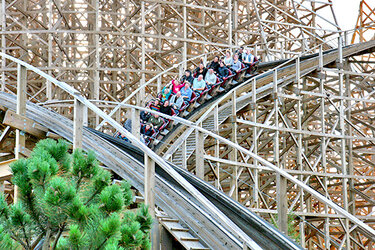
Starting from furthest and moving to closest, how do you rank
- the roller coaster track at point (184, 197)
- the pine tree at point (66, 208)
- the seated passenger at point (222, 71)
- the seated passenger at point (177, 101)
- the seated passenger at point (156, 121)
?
1. the seated passenger at point (222, 71)
2. the seated passenger at point (177, 101)
3. the seated passenger at point (156, 121)
4. the roller coaster track at point (184, 197)
5. the pine tree at point (66, 208)

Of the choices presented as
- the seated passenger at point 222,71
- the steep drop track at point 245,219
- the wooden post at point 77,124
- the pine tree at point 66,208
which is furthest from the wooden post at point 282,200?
the seated passenger at point 222,71

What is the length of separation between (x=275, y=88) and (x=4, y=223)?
10557 millimetres

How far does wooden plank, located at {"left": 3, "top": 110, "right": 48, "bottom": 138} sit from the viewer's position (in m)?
8.80

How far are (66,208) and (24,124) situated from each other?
3755 mm

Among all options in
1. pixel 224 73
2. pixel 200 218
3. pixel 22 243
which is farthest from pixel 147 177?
pixel 224 73

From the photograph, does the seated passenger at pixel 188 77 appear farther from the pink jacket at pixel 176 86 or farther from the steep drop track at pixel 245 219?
the steep drop track at pixel 245 219

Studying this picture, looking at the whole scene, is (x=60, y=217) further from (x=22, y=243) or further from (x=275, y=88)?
(x=275, y=88)

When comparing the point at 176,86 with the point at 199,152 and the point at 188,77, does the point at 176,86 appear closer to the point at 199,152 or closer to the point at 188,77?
the point at 188,77

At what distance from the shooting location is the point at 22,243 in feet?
18.5

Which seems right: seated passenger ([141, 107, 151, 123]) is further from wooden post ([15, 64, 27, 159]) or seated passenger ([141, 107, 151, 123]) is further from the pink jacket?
wooden post ([15, 64, 27, 159])

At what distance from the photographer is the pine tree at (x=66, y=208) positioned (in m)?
5.21

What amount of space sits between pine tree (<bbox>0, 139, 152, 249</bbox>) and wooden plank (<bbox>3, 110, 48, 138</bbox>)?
9.90ft

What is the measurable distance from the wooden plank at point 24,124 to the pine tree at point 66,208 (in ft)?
9.90

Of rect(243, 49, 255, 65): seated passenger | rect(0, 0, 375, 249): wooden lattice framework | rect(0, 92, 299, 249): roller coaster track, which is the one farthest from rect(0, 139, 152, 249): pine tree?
rect(243, 49, 255, 65): seated passenger
